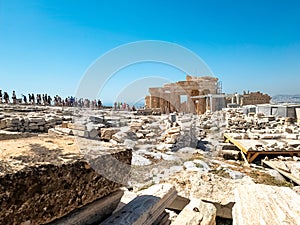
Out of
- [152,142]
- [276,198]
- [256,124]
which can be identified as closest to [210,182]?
[276,198]

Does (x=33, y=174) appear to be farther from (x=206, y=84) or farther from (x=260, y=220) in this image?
(x=206, y=84)

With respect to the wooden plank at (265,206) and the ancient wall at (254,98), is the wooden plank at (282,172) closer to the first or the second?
the wooden plank at (265,206)

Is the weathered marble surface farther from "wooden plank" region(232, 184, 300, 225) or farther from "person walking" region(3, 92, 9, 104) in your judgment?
"person walking" region(3, 92, 9, 104)

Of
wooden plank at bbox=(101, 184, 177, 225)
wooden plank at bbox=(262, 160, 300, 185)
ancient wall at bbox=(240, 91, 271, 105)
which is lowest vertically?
wooden plank at bbox=(262, 160, 300, 185)

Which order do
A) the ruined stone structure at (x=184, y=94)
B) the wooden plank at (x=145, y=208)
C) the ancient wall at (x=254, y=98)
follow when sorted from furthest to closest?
the ruined stone structure at (x=184, y=94), the ancient wall at (x=254, y=98), the wooden plank at (x=145, y=208)

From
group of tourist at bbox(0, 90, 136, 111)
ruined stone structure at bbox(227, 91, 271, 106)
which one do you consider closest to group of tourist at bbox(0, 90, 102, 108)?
group of tourist at bbox(0, 90, 136, 111)

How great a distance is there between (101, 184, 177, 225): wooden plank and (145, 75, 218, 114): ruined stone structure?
26391mm

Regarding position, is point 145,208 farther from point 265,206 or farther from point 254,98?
point 254,98

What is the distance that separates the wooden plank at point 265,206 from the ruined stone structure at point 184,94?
1051 inches

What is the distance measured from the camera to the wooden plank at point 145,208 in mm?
1729

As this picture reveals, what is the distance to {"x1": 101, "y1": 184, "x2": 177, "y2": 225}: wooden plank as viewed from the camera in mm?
1729

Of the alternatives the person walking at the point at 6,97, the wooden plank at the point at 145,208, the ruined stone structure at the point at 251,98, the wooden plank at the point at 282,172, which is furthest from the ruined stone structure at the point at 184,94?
the wooden plank at the point at 145,208

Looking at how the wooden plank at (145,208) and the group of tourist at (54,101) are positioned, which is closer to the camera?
the wooden plank at (145,208)

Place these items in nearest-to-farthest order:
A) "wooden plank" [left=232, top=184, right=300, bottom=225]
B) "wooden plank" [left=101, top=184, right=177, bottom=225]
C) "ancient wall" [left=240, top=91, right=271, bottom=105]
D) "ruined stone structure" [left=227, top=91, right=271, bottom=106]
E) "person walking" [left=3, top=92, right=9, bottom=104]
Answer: "wooden plank" [left=232, top=184, right=300, bottom=225] → "wooden plank" [left=101, top=184, right=177, bottom=225] → "person walking" [left=3, top=92, right=9, bottom=104] → "ruined stone structure" [left=227, top=91, right=271, bottom=106] → "ancient wall" [left=240, top=91, right=271, bottom=105]
